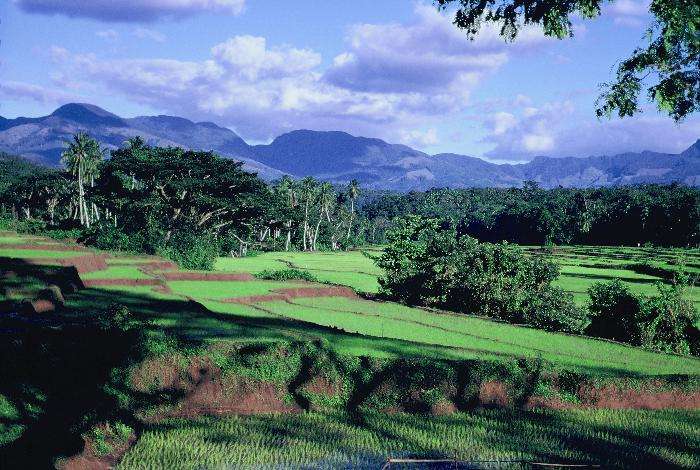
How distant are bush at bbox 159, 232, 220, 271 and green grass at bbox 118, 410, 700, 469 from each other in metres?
34.8

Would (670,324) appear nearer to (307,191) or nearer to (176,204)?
(176,204)

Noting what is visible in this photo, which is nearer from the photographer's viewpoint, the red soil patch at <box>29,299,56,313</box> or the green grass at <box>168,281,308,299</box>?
the red soil patch at <box>29,299,56,313</box>

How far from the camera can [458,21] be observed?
12484 mm

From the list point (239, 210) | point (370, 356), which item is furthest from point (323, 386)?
point (239, 210)

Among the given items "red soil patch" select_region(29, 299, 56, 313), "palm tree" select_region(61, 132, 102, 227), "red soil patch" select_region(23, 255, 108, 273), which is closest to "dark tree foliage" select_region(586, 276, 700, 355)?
"red soil patch" select_region(29, 299, 56, 313)

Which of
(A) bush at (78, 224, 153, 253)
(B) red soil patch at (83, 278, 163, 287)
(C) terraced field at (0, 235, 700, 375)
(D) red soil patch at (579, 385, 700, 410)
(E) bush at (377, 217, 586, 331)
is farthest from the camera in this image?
(A) bush at (78, 224, 153, 253)

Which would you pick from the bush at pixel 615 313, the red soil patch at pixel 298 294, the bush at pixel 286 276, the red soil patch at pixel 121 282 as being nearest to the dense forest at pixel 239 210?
the red soil patch at pixel 298 294

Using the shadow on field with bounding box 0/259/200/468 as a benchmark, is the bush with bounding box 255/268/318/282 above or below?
below

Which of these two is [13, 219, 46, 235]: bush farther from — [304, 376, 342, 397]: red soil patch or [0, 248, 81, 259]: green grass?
[304, 376, 342, 397]: red soil patch

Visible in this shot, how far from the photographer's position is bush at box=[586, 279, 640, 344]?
24641 millimetres

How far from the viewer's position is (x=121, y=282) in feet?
88.2

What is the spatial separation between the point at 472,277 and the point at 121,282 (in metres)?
17.2

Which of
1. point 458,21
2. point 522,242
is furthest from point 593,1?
point 522,242

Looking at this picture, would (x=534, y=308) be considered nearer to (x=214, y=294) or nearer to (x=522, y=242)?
(x=214, y=294)
